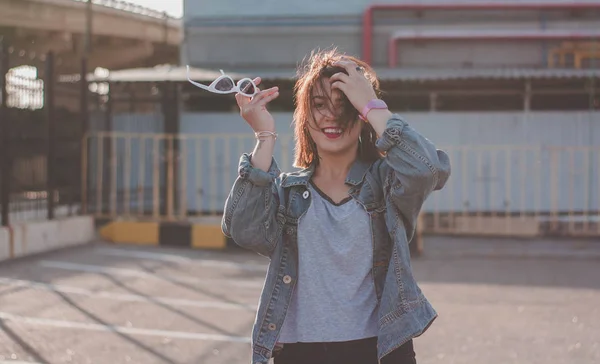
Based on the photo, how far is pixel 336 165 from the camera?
2.86 m

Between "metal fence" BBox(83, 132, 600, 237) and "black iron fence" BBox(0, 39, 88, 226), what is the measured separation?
57 cm

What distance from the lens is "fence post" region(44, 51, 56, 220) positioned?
35.4 ft

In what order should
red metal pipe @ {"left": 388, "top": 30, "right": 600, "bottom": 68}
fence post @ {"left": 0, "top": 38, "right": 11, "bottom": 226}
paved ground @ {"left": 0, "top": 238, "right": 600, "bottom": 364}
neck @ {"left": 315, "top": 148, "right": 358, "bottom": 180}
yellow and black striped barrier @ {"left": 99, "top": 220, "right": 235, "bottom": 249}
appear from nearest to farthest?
neck @ {"left": 315, "top": 148, "right": 358, "bottom": 180}
paved ground @ {"left": 0, "top": 238, "right": 600, "bottom": 364}
fence post @ {"left": 0, "top": 38, "right": 11, "bottom": 226}
yellow and black striped barrier @ {"left": 99, "top": 220, "right": 235, "bottom": 249}
red metal pipe @ {"left": 388, "top": 30, "right": 600, "bottom": 68}

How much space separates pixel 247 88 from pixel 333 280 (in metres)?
0.67

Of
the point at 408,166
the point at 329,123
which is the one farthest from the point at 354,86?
the point at 408,166

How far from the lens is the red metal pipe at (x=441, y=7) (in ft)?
52.8

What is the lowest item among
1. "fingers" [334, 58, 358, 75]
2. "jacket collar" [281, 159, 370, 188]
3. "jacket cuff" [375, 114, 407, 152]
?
"jacket collar" [281, 159, 370, 188]

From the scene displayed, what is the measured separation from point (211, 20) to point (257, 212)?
48.2 ft

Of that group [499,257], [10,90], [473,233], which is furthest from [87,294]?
[473,233]

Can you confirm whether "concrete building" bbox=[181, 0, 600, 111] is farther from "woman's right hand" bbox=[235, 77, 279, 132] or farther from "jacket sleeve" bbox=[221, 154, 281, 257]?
"jacket sleeve" bbox=[221, 154, 281, 257]

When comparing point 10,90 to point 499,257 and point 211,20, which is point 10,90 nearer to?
point 499,257

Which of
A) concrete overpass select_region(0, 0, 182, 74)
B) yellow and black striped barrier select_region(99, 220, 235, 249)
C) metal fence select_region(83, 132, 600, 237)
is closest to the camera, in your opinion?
yellow and black striped barrier select_region(99, 220, 235, 249)

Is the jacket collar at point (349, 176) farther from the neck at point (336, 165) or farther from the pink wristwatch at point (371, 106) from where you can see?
the pink wristwatch at point (371, 106)

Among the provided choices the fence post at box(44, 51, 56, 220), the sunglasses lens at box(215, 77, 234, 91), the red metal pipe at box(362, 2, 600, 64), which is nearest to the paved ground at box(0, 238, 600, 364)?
the fence post at box(44, 51, 56, 220)
